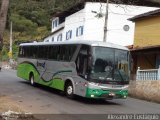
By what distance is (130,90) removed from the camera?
28.1 m

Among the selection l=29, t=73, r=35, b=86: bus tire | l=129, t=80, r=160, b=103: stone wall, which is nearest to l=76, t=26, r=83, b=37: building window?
l=129, t=80, r=160, b=103: stone wall

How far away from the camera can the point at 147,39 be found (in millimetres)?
35094

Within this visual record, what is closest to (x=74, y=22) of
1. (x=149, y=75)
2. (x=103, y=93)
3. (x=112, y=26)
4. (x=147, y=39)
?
(x=112, y=26)

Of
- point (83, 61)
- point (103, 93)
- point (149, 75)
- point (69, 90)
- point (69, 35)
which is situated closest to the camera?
point (103, 93)

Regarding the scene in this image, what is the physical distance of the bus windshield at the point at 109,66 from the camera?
19281 millimetres

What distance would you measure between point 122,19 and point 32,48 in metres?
22.4

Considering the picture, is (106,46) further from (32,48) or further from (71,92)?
(32,48)

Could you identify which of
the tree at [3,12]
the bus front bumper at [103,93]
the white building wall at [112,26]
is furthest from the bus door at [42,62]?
the white building wall at [112,26]

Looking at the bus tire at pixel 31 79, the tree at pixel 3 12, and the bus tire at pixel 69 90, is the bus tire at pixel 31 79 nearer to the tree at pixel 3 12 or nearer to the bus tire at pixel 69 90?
the bus tire at pixel 69 90

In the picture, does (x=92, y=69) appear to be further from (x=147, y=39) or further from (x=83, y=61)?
(x=147, y=39)

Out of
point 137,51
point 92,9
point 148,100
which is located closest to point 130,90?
point 148,100

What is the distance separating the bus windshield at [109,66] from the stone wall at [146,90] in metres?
5.35

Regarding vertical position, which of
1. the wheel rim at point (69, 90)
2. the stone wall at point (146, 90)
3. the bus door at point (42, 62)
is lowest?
the stone wall at point (146, 90)

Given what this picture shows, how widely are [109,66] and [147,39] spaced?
16203 mm
